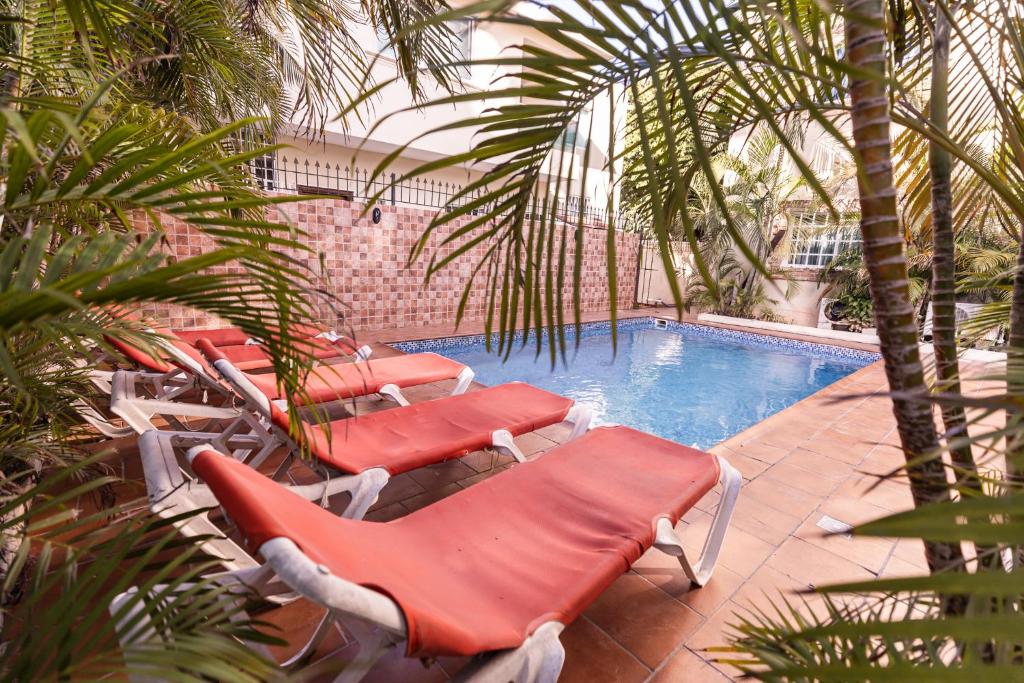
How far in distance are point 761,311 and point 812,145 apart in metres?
4.59

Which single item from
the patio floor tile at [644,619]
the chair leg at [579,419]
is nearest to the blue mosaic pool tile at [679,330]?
the chair leg at [579,419]

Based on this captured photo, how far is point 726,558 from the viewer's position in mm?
2188

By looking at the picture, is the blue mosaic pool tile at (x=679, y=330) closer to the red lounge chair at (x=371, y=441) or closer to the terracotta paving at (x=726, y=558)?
the red lounge chair at (x=371, y=441)

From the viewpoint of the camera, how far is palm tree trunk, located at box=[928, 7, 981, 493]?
0.96m

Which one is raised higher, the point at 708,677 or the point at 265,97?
the point at 265,97

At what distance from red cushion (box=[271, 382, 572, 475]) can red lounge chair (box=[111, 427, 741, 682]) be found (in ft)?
1.40

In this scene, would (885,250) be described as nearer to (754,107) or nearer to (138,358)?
(754,107)

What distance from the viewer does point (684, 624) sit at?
70.9 inches

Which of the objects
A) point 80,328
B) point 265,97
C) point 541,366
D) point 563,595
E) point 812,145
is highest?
point 812,145

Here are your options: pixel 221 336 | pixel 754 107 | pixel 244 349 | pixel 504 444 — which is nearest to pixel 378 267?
pixel 221 336

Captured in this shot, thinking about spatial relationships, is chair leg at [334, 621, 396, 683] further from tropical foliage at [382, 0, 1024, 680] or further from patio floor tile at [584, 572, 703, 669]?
patio floor tile at [584, 572, 703, 669]

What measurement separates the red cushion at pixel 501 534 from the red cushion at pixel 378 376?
5.03 ft

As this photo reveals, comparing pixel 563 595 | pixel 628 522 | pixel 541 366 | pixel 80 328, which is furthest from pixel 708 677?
pixel 541 366

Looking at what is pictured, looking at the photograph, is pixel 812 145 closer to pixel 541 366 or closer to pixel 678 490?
pixel 541 366
